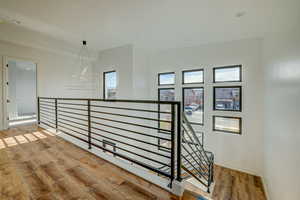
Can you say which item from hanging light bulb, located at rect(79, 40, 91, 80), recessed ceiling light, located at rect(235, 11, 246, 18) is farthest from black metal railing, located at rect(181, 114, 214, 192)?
hanging light bulb, located at rect(79, 40, 91, 80)

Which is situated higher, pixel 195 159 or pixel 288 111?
pixel 288 111

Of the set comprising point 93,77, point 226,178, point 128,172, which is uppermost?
point 93,77

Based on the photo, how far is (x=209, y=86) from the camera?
471 cm

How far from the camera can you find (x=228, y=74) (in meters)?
4.48

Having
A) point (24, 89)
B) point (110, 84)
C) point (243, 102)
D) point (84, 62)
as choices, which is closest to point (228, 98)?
point (243, 102)

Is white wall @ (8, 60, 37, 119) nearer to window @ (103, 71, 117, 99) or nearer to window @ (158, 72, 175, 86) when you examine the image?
window @ (103, 71, 117, 99)

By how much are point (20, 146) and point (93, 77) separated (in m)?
4.03

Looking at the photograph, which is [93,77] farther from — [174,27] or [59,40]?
[174,27]

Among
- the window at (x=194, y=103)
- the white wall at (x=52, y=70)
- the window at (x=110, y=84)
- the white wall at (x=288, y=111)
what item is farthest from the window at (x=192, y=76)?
the white wall at (x=52, y=70)

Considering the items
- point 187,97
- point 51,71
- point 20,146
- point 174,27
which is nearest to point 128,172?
point 20,146

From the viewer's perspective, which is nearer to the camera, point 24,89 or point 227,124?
point 227,124

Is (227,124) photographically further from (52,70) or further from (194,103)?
(52,70)

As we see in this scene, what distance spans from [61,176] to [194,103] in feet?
14.6

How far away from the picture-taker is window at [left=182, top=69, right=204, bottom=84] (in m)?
4.96
